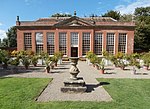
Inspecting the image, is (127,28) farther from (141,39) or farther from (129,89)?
(129,89)

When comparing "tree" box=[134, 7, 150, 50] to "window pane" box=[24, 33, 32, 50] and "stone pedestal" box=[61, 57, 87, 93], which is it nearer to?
"window pane" box=[24, 33, 32, 50]

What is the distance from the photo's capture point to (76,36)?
35688 millimetres

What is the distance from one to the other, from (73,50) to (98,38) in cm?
545

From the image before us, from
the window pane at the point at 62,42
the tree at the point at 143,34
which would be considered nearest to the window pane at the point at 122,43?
the window pane at the point at 62,42

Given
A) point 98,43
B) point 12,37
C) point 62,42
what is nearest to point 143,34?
point 98,43

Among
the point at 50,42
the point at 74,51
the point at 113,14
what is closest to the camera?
the point at 50,42

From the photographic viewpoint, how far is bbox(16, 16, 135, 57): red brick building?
35.3 meters

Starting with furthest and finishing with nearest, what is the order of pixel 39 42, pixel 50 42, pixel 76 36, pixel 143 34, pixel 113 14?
pixel 113 14, pixel 143 34, pixel 39 42, pixel 50 42, pixel 76 36

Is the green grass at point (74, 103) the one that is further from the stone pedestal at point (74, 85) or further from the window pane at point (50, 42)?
the window pane at point (50, 42)

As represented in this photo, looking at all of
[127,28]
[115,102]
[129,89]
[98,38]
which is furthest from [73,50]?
[115,102]

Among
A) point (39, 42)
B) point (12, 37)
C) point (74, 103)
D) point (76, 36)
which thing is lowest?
point (74, 103)

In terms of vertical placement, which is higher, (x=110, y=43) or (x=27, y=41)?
(x=27, y=41)

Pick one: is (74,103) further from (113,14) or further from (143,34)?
(113,14)

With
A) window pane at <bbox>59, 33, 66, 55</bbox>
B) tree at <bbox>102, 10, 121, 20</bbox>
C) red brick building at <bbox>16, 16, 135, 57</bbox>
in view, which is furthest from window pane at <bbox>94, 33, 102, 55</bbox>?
tree at <bbox>102, 10, 121, 20</bbox>
